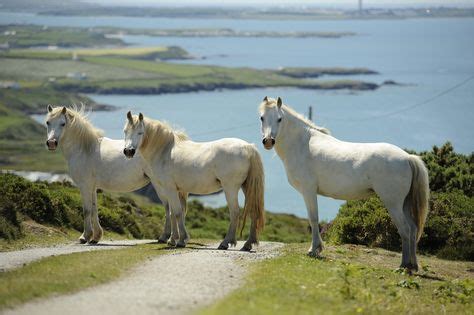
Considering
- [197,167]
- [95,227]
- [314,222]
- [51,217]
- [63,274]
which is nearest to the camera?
[63,274]

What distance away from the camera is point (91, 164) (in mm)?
19109

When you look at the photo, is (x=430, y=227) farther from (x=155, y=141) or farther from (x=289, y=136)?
(x=155, y=141)

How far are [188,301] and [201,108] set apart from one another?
136 m

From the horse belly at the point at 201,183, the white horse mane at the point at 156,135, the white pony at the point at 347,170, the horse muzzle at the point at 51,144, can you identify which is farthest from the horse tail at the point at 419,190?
the horse muzzle at the point at 51,144

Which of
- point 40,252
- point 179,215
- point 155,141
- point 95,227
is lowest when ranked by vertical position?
point 95,227

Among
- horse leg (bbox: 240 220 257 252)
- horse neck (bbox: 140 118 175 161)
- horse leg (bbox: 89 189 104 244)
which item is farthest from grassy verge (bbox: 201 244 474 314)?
horse leg (bbox: 89 189 104 244)

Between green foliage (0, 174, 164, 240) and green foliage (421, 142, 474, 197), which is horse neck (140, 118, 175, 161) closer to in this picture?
green foliage (0, 174, 164, 240)

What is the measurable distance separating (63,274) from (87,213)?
6761mm

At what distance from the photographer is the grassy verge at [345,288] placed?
1090 cm

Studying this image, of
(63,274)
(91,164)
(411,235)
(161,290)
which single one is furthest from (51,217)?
(161,290)

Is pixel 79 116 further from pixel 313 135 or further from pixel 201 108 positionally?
pixel 201 108

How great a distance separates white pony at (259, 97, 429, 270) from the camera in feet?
49.1

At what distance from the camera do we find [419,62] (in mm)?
195750

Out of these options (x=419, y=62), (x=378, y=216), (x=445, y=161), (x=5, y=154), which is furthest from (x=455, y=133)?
(x=419, y=62)
